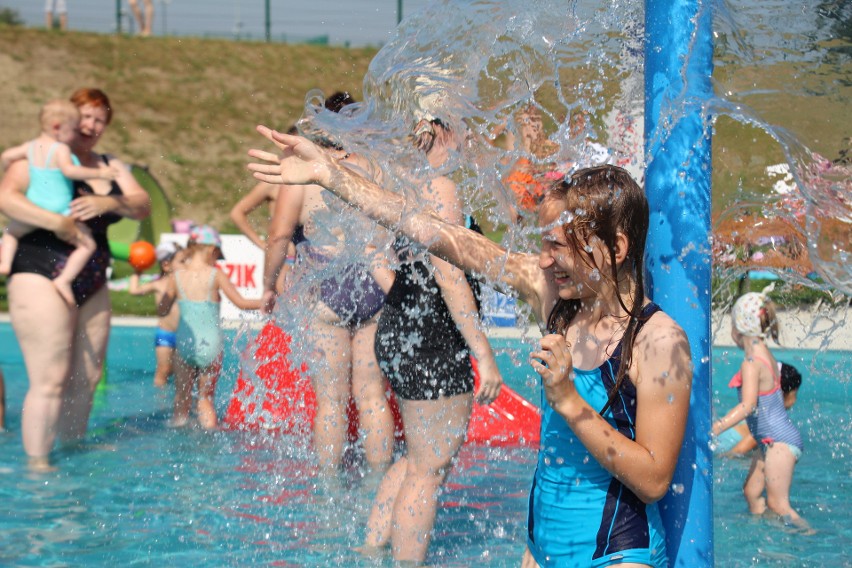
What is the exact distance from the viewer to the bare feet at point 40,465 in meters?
4.82

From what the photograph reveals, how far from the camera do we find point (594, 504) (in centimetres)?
205

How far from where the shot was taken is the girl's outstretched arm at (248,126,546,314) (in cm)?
237

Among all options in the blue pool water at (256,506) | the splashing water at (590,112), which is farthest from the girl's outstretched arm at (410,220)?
the blue pool water at (256,506)

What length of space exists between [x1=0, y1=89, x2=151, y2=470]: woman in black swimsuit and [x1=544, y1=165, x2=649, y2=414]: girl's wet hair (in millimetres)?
3583

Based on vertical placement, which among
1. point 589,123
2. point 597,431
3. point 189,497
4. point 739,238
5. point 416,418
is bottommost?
point 189,497

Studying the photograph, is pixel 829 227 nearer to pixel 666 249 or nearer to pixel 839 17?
pixel 839 17

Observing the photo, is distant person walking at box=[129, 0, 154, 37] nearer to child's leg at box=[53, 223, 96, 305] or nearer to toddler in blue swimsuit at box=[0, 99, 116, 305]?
toddler in blue swimsuit at box=[0, 99, 116, 305]

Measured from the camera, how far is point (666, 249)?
2184 millimetres

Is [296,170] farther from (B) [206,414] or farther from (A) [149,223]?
(A) [149,223]

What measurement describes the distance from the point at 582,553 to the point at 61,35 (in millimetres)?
27044

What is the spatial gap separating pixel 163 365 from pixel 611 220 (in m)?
5.90

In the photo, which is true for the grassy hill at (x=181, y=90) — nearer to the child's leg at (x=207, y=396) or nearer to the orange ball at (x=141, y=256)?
the orange ball at (x=141, y=256)

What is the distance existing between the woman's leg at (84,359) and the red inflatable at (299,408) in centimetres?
83

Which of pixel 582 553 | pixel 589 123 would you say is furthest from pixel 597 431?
pixel 589 123
